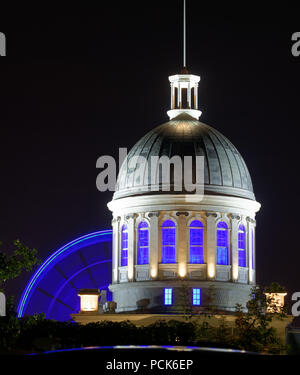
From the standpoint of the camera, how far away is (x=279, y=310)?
221 ft

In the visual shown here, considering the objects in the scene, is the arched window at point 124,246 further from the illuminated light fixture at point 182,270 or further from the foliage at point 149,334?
the foliage at point 149,334

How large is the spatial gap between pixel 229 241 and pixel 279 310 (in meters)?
10.1

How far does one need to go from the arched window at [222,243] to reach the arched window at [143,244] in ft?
17.9

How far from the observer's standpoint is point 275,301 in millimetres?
67625

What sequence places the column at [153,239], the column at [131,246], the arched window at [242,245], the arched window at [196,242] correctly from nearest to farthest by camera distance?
the column at [153,239], the arched window at [196,242], the column at [131,246], the arched window at [242,245]

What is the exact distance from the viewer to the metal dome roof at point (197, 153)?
7525cm

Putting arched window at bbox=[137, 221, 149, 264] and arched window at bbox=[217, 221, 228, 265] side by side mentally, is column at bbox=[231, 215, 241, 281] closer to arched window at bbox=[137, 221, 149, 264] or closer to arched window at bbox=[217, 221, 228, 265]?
arched window at bbox=[217, 221, 228, 265]

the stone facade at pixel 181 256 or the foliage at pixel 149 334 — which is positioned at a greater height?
the stone facade at pixel 181 256

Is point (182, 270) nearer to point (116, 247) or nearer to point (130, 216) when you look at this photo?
point (130, 216)

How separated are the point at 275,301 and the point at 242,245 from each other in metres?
10.6

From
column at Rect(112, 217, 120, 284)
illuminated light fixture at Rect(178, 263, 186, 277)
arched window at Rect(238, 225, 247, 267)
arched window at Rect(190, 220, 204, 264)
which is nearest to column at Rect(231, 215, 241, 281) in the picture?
arched window at Rect(238, 225, 247, 267)

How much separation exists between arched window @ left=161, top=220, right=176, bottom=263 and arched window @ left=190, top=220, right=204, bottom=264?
54.4 inches

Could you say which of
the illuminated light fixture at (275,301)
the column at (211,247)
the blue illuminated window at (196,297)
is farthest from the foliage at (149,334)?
the column at (211,247)

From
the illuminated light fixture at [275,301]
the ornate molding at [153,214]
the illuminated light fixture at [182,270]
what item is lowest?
the illuminated light fixture at [275,301]
